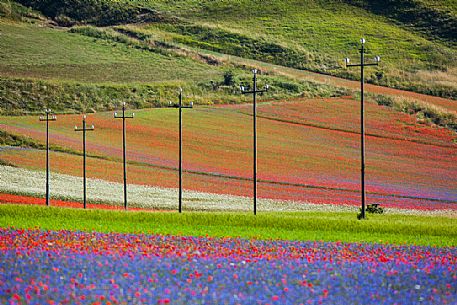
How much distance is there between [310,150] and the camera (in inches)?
3275

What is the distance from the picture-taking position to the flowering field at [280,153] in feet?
227

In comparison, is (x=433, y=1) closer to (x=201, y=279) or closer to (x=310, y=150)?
(x=310, y=150)

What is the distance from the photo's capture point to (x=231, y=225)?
130 feet

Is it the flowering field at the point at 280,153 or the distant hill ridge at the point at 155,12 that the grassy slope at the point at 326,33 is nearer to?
the distant hill ridge at the point at 155,12

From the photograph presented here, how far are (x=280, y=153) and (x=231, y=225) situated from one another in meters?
42.5

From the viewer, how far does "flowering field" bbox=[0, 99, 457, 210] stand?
69125mm

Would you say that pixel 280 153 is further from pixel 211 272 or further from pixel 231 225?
pixel 211 272

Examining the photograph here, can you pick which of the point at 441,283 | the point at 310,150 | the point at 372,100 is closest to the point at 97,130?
the point at 310,150

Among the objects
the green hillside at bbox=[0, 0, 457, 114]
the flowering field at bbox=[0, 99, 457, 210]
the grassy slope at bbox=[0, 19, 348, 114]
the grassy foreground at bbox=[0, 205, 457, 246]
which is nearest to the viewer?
the grassy foreground at bbox=[0, 205, 457, 246]

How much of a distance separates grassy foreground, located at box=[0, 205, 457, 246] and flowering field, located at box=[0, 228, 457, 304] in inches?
174

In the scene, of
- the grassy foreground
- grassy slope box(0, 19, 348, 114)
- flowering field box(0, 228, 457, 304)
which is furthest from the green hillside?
flowering field box(0, 228, 457, 304)

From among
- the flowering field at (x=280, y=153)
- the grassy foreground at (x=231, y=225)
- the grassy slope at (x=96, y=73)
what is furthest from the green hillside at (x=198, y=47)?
the grassy foreground at (x=231, y=225)

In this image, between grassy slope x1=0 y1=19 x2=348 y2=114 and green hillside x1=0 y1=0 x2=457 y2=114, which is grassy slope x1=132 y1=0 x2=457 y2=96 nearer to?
green hillside x1=0 y1=0 x2=457 y2=114

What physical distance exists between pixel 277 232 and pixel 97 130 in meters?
51.5
